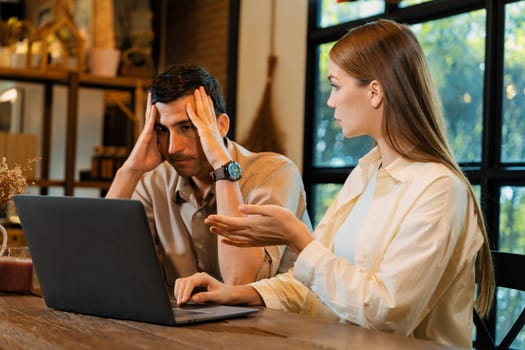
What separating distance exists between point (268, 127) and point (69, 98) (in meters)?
1.17

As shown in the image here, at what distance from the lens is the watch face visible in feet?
7.05

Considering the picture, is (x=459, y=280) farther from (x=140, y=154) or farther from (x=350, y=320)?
(x=140, y=154)

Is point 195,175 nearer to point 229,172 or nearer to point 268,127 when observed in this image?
point 229,172

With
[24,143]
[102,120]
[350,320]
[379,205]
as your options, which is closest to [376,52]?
[379,205]

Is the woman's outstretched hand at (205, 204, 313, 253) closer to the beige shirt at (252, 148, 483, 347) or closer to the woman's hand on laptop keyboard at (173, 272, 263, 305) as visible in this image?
the beige shirt at (252, 148, 483, 347)

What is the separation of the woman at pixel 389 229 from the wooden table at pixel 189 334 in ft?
0.38

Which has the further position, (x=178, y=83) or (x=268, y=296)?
(x=178, y=83)

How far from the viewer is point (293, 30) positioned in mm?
4777

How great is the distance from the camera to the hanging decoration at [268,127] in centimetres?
475

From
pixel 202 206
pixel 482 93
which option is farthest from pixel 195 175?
pixel 482 93

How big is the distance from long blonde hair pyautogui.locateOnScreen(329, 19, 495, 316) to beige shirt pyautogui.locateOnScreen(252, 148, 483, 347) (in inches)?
1.6

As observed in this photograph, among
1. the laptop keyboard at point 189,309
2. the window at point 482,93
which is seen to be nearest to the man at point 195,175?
the laptop keyboard at point 189,309

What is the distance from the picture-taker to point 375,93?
1.68 metres

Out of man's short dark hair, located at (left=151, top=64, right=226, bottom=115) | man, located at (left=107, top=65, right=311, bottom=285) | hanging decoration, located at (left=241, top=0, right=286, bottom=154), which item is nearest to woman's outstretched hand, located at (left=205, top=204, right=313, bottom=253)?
man, located at (left=107, top=65, right=311, bottom=285)
